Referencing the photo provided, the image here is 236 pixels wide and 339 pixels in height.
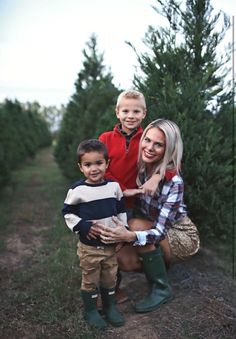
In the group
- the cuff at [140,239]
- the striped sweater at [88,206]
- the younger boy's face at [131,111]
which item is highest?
the younger boy's face at [131,111]

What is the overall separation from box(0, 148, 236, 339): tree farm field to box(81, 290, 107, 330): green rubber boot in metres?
0.05

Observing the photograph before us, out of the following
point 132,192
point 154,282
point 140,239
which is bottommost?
point 154,282

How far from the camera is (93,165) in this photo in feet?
8.36

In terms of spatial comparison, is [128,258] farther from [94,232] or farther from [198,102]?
[198,102]

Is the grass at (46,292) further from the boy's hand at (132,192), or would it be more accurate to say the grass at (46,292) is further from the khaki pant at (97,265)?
the boy's hand at (132,192)

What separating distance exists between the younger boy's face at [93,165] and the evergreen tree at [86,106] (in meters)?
4.89

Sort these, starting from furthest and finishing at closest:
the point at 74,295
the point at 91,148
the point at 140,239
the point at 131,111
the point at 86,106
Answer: the point at 86,106 → the point at 74,295 → the point at 131,111 → the point at 140,239 → the point at 91,148

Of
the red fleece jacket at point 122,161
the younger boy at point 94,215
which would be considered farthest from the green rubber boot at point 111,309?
the red fleece jacket at point 122,161

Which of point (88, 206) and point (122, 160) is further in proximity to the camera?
point (122, 160)

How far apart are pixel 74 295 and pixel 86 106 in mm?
6752

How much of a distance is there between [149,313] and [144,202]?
929mm

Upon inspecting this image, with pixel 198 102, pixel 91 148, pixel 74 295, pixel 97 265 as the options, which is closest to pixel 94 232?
pixel 97 265

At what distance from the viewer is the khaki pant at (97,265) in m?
2.62

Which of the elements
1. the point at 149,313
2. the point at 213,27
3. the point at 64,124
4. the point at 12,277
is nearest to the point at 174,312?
the point at 149,313
